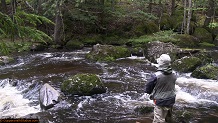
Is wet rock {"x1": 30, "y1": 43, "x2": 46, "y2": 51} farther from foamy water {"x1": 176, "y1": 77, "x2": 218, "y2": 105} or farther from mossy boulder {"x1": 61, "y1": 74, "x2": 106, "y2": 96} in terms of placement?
foamy water {"x1": 176, "y1": 77, "x2": 218, "y2": 105}

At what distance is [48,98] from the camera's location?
27.9 ft

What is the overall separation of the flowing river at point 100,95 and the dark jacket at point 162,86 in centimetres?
165

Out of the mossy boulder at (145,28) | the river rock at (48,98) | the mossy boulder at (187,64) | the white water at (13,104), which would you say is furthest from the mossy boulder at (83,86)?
the mossy boulder at (145,28)

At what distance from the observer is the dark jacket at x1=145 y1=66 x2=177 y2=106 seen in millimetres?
5432

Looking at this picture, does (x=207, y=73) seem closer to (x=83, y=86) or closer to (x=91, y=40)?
(x=83, y=86)

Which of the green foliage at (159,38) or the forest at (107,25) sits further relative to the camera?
the forest at (107,25)

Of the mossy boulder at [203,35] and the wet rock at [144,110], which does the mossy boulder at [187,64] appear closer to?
the wet rock at [144,110]

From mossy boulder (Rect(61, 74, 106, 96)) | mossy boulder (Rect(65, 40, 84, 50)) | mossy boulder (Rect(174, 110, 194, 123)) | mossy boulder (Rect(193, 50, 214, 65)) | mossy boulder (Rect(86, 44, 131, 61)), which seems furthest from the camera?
mossy boulder (Rect(65, 40, 84, 50))

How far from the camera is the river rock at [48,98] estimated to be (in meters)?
8.25

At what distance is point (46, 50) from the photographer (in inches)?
760

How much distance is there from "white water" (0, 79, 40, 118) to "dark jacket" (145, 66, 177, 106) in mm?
4187

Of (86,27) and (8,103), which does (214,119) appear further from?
(86,27)

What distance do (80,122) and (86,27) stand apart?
55.5 ft

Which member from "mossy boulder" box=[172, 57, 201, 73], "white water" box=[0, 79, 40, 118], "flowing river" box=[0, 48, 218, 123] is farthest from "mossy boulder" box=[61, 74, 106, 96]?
"mossy boulder" box=[172, 57, 201, 73]
